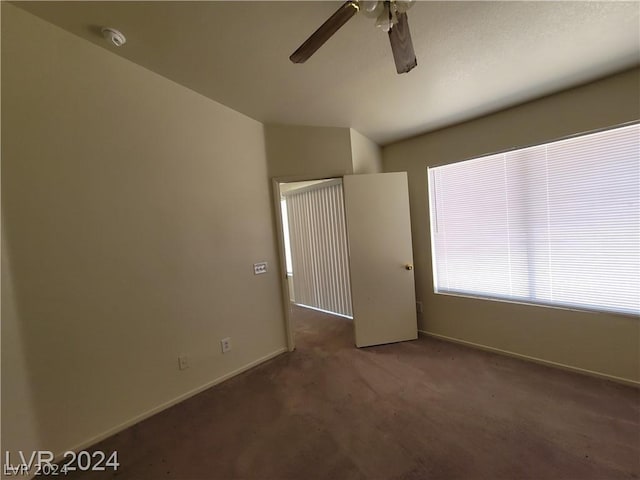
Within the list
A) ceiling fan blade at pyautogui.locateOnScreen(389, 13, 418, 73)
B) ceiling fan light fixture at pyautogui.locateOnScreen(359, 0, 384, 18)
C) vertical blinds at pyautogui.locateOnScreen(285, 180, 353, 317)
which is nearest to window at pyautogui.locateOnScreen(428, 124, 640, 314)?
vertical blinds at pyautogui.locateOnScreen(285, 180, 353, 317)

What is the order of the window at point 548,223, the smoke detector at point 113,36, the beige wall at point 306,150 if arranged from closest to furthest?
the smoke detector at point 113,36, the window at point 548,223, the beige wall at point 306,150

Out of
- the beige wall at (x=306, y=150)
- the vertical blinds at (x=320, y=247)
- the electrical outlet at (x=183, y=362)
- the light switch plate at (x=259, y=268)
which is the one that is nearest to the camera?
the electrical outlet at (x=183, y=362)

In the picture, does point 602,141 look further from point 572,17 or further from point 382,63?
point 382,63

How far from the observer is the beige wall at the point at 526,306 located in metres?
1.93

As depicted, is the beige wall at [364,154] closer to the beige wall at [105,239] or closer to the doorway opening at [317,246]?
the doorway opening at [317,246]

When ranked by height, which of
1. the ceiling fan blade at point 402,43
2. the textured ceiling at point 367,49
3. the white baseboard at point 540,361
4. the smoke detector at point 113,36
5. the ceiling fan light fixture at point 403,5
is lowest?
the white baseboard at point 540,361

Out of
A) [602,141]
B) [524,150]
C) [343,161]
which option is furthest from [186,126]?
[602,141]

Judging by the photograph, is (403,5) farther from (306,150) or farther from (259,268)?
(259,268)

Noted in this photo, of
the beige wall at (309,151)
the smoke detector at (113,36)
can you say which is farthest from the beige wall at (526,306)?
the smoke detector at (113,36)

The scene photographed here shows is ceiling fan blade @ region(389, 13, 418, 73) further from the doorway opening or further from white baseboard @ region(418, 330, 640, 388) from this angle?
white baseboard @ region(418, 330, 640, 388)

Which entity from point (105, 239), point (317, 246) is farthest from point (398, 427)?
point (317, 246)

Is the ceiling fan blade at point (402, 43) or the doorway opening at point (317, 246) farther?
the doorway opening at point (317, 246)

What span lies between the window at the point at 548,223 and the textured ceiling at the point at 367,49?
21.6 inches

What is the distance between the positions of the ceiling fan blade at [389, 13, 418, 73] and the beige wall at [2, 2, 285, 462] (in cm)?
172
